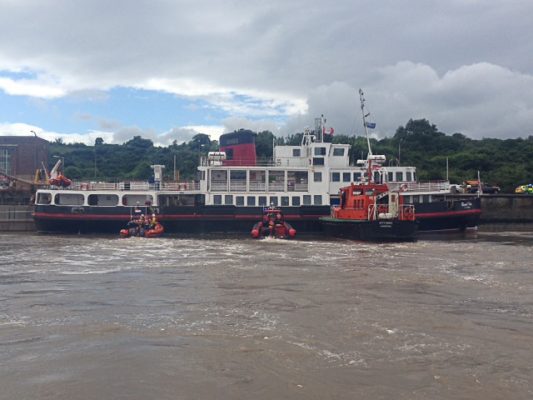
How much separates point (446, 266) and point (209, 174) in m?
18.5

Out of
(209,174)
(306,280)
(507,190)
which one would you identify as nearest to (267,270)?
(306,280)

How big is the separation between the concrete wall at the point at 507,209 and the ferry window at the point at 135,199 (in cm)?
2542

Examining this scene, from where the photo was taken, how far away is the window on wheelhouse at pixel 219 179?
3194cm

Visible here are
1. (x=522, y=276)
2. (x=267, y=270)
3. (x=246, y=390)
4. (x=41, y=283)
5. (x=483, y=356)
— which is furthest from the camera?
(x=267, y=270)

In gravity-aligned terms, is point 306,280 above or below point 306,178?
below

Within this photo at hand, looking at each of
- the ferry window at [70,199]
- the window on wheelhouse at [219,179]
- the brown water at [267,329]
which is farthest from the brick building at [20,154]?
the brown water at [267,329]

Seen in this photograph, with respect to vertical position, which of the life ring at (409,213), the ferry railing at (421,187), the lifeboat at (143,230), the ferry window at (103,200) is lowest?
the lifeboat at (143,230)

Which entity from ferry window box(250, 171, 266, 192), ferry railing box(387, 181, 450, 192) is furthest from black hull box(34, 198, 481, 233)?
ferry window box(250, 171, 266, 192)

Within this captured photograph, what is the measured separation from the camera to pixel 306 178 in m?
32.4

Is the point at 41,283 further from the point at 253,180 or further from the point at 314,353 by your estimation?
the point at 253,180

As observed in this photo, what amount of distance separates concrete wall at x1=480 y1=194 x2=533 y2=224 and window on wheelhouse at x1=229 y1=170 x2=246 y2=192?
19.1 m

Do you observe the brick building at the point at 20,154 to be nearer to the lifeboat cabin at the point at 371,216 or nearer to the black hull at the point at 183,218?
the black hull at the point at 183,218

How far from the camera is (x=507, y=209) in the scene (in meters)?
37.0

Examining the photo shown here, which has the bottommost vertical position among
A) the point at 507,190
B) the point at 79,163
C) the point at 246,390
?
the point at 246,390
